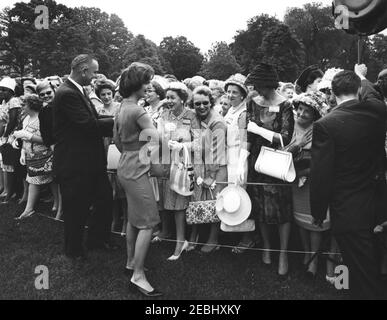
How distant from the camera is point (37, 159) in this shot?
5.90 metres

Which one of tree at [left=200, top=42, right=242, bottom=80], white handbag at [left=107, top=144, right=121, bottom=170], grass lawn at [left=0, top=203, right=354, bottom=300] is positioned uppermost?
tree at [left=200, top=42, right=242, bottom=80]

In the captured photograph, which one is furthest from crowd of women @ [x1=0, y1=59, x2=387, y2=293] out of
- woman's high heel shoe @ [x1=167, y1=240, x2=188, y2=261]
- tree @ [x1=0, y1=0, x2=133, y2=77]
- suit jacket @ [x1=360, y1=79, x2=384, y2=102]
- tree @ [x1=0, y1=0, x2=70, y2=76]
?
tree @ [x1=0, y1=0, x2=70, y2=76]

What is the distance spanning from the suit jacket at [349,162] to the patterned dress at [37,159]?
4401mm

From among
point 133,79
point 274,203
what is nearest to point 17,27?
point 133,79

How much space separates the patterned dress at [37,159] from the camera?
5.89m

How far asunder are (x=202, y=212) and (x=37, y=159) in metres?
3.05

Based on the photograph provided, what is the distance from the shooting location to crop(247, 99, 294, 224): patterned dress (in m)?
3.97

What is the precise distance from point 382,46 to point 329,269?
6270 cm

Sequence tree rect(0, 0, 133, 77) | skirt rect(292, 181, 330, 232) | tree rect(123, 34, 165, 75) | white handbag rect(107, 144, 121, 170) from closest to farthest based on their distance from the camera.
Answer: skirt rect(292, 181, 330, 232), white handbag rect(107, 144, 121, 170), tree rect(0, 0, 133, 77), tree rect(123, 34, 165, 75)

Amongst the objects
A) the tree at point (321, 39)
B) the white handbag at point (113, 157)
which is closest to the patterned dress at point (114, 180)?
the white handbag at point (113, 157)

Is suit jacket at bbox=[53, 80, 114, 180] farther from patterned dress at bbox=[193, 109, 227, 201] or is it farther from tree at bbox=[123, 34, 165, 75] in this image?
tree at bbox=[123, 34, 165, 75]

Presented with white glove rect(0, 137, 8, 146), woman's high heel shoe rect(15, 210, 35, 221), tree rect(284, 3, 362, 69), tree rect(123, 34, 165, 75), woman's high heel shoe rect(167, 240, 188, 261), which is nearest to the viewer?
woman's high heel shoe rect(167, 240, 188, 261)

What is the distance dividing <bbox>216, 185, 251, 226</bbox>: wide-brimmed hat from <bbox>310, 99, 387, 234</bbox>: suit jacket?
107cm
